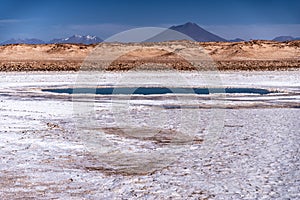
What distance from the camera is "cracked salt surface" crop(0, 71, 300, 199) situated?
7.68 metres

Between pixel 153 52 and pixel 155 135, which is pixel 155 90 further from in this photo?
pixel 153 52

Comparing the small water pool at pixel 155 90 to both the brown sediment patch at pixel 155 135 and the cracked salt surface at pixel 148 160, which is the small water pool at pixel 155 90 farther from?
the brown sediment patch at pixel 155 135

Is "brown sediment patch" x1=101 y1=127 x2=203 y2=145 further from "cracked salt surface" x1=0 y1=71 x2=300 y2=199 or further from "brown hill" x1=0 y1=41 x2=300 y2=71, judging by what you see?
"brown hill" x1=0 y1=41 x2=300 y2=71

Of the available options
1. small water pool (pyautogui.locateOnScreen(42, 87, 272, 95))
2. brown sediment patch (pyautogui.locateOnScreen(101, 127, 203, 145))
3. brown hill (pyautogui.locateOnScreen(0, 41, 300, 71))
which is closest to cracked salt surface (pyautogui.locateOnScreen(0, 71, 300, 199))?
brown sediment patch (pyautogui.locateOnScreen(101, 127, 203, 145))

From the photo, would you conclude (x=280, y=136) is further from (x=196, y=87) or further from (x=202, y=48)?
(x=202, y=48)

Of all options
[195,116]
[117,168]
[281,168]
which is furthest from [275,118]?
[117,168]

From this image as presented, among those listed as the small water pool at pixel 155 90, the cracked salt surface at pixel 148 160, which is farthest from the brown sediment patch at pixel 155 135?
the small water pool at pixel 155 90

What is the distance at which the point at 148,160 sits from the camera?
966cm

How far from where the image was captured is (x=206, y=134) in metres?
12.5

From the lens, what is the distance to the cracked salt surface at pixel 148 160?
7680 mm

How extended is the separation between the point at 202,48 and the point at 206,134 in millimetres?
75298

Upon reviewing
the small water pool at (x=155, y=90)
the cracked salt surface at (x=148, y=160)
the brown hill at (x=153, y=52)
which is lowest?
the cracked salt surface at (x=148, y=160)

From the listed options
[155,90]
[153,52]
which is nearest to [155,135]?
[155,90]

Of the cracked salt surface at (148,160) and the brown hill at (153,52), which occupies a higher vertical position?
the brown hill at (153,52)
